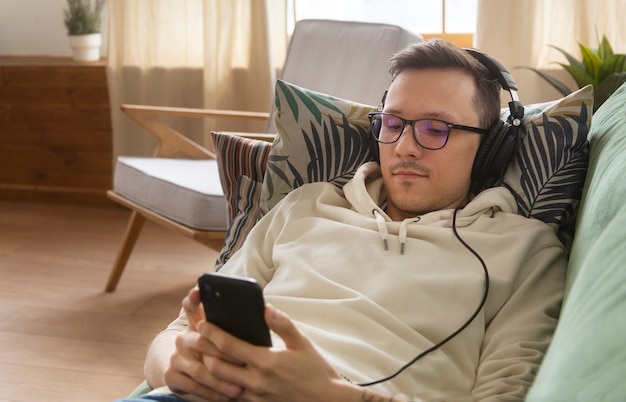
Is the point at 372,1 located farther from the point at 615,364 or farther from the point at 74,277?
the point at 615,364

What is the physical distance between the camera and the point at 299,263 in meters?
1.35

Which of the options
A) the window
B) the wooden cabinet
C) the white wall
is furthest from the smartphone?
the white wall

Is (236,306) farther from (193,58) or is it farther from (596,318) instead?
(193,58)

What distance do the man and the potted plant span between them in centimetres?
254

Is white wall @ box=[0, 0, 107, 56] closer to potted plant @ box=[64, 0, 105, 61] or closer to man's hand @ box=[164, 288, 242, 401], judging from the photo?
potted plant @ box=[64, 0, 105, 61]

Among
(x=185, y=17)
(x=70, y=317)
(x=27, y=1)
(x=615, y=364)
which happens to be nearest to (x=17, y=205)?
(x=27, y=1)

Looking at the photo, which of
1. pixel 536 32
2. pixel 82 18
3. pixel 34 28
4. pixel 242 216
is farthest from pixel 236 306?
pixel 34 28

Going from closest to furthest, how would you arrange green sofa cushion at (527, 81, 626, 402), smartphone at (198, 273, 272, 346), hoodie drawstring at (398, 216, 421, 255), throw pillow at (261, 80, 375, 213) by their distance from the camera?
green sofa cushion at (527, 81, 626, 402), smartphone at (198, 273, 272, 346), hoodie drawstring at (398, 216, 421, 255), throw pillow at (261, 80, 375, 213)

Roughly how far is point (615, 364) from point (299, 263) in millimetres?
717

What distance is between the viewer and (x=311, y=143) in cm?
161

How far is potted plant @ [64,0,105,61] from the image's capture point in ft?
12.3

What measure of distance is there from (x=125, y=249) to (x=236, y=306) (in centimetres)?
196

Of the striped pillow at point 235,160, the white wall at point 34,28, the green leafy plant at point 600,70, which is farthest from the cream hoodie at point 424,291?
the white wall at point 34,28

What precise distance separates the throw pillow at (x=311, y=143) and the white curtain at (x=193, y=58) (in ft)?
6.42
